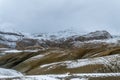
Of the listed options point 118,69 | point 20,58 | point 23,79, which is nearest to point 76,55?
point 20,58

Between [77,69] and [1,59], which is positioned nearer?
[77,69]

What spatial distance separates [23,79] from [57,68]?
92.4 feet

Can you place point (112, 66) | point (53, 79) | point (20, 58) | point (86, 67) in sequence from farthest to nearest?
1. point (20, 58)
2. point (86, 67)
3. point (112, 66)
4. point (53, 79)

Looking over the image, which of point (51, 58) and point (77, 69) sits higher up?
point (51, 58)

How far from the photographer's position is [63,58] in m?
93.9

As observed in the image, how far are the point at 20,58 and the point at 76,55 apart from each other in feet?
95.8

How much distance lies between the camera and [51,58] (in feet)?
312

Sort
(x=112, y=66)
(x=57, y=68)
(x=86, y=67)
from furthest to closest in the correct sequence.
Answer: (x=57, y=68) < (x=86, y=67) < (x=112, y=66)

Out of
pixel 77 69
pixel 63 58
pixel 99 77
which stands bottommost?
pixel 99 77

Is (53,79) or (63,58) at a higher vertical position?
(63,58)

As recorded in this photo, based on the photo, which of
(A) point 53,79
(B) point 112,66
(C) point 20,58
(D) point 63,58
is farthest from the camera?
(C) point 20,58

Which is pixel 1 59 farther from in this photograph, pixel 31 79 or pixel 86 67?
pixel 31 79

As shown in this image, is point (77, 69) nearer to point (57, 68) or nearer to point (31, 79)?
point (57, 68)

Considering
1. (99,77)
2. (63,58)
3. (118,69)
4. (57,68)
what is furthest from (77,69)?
(63,58)
